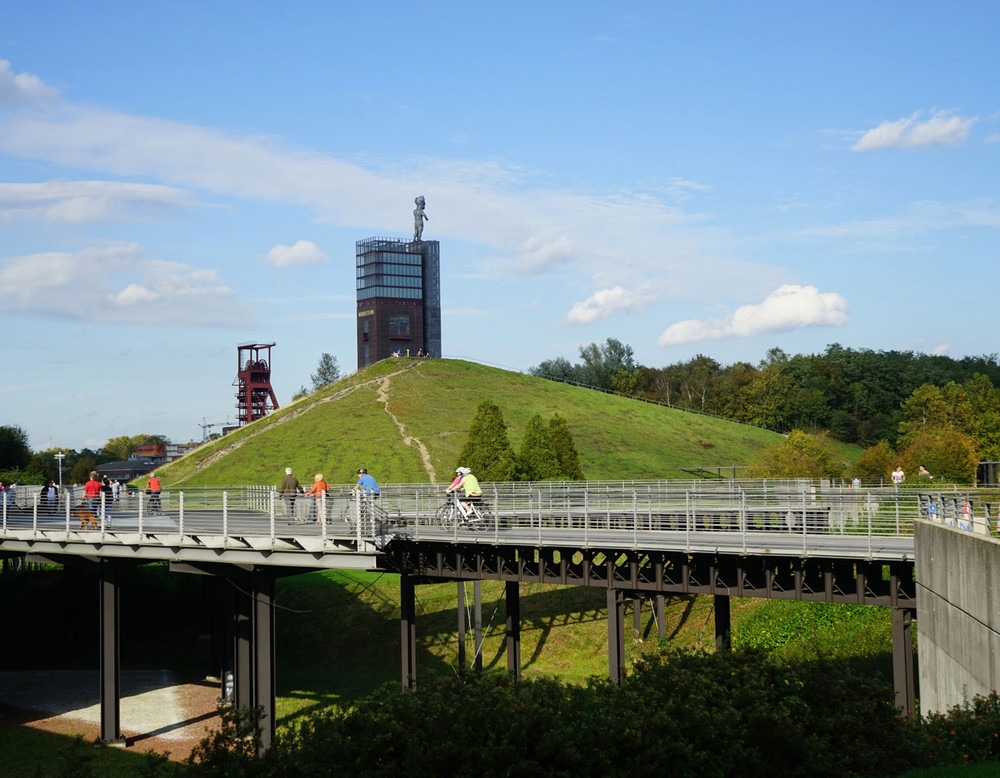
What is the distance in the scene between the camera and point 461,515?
3409cm

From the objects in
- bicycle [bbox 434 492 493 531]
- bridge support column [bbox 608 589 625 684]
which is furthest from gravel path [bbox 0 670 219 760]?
bridge support column [bbox 608 589 625 684]

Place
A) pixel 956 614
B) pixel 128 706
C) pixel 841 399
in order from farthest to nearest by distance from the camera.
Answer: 1. pixel 841 399
2. pixel 128 706
3. pixel 956 614

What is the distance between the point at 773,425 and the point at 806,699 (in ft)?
441

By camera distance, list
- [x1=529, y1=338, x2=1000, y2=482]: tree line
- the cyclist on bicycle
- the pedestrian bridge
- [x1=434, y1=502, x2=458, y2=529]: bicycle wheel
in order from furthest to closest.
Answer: [x1=529, y1=338, x2=1000, y2=482]: tree line, [x1=434, y1=502, x2=458, y2=529]: bicycle wheel, the cyclist on bicycle, the pedestrian bridge

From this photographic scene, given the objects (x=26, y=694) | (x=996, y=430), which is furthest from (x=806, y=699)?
(x=996, y=430)

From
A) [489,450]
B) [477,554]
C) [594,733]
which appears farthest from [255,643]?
[489,450]

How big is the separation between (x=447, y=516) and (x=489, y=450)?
48449 mm

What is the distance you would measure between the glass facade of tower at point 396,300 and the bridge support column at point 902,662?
15656 centimetres

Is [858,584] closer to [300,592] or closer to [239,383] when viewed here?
[300,592]

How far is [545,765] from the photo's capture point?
16.1 m

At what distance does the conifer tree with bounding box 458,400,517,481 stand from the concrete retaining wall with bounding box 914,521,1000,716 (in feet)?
186

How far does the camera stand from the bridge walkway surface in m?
26.3

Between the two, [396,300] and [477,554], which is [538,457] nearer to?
[477,554]

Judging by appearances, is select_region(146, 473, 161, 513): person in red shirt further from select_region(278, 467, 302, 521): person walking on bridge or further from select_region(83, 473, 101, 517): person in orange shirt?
select_region(278, 467, 302, 521): person walking on bridge
